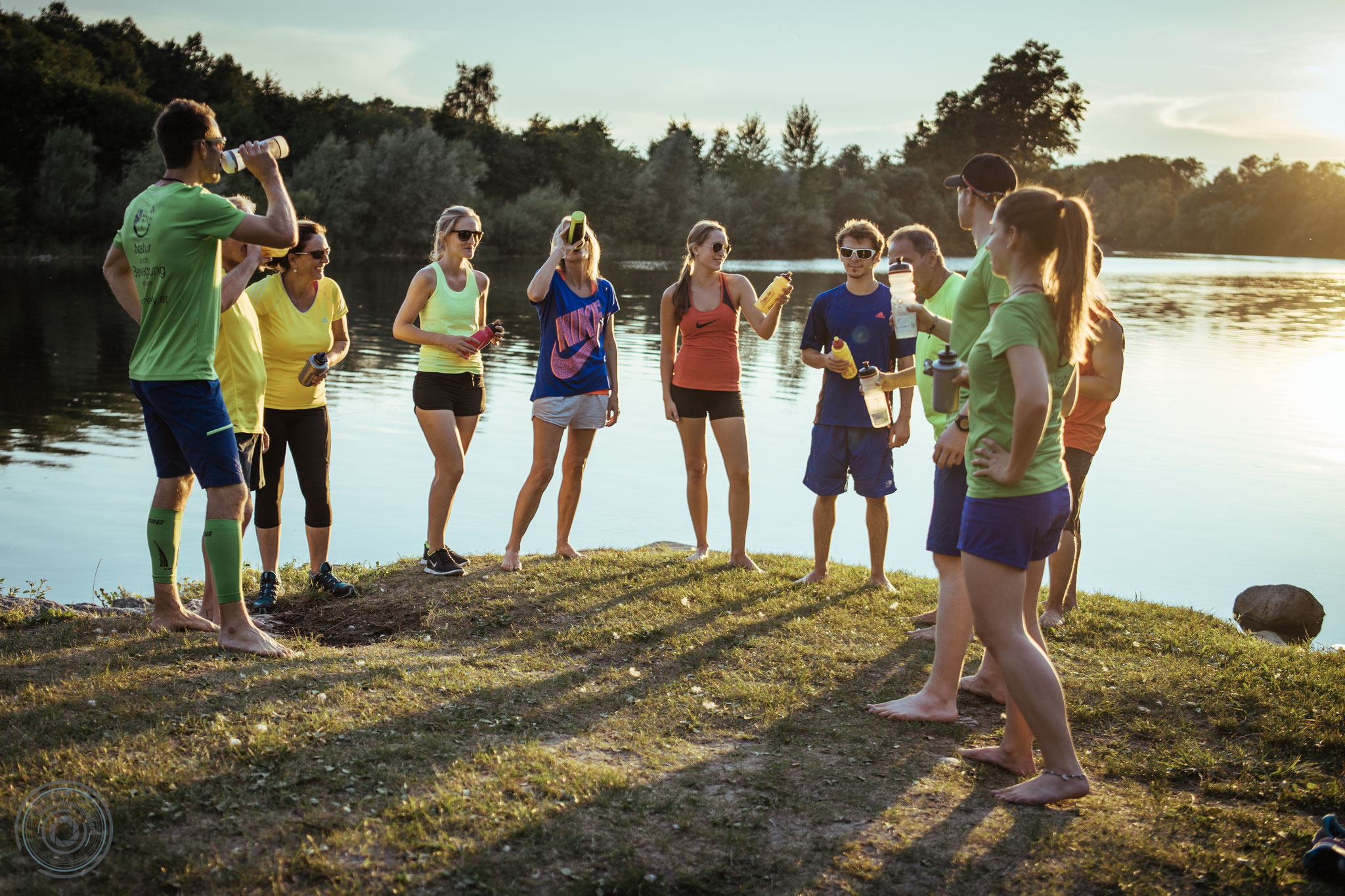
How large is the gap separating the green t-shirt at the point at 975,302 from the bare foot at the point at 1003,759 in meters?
1.66

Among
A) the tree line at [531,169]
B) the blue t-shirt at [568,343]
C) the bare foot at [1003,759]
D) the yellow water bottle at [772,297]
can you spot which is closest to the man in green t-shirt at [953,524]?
the bare foot at [1003,759]

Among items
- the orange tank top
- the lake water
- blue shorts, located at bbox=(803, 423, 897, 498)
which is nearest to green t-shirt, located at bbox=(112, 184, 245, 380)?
blue shorts, located at bbox=(803, 423, 897, 498)

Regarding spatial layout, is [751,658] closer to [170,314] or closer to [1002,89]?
[170,314]

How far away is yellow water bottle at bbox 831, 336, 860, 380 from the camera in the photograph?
634cm

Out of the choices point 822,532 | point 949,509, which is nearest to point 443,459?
point 822,532

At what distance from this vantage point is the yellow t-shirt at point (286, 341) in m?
6.09

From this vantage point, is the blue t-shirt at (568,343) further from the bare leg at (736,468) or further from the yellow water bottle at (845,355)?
the yellow water bottle at (845,355)

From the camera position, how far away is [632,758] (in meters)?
3.97

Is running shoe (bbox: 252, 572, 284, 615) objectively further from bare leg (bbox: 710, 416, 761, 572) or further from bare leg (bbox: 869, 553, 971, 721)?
bare leg (bbox: 869, 553, 971, 721)

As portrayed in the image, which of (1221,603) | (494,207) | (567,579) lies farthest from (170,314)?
(494,207)

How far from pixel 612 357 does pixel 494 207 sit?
194 feet

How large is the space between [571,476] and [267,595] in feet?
7.11

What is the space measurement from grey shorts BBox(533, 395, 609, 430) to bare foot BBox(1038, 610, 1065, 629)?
10.2 ft

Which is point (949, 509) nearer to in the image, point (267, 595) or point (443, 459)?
point (443, 459)
